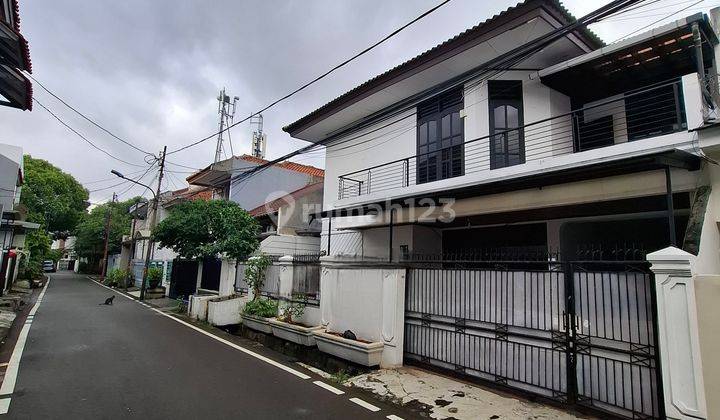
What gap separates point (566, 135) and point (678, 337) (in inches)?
222

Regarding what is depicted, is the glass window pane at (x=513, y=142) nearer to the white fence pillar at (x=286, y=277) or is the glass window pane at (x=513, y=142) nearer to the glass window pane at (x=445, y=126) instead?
the glass window pane at (x=445, y=126)

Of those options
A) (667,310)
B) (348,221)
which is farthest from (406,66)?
(667,310)

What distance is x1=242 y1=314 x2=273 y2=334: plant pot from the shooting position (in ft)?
30.7

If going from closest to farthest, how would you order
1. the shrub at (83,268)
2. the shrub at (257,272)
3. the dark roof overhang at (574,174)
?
the dark roof overhang at (574,174) < the shrub at (257,272) < the shrub at (83,268)

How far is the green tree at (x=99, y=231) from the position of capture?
117ft

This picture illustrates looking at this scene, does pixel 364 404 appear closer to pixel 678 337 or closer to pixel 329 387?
pixel 329 387

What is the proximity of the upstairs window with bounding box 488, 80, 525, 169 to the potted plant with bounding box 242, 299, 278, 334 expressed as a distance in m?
6.31

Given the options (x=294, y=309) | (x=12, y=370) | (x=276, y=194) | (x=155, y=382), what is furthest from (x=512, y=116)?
(x=276, y=194)

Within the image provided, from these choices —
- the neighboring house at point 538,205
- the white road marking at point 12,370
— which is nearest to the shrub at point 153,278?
the white road marking at point 12,370

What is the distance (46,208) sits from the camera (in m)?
31.8

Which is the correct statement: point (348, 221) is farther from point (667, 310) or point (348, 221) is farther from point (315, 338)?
point (667, 310)

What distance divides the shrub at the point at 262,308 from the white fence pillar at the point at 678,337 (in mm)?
7798

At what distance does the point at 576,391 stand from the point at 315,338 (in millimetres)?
4634

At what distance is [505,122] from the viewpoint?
921 centimetres
